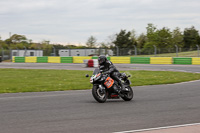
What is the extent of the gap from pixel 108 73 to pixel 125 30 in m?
78.9

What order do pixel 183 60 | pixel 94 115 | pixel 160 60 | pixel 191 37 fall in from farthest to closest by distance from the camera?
pixel 191 37 → pixel 160 60 → pixel 183 60 → pixel 94 115

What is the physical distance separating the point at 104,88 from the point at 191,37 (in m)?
79.1

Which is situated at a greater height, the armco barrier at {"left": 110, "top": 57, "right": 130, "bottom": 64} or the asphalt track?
the armco barrier at {"left": 110, "top": 57, "right": 130, "bottom": 64}

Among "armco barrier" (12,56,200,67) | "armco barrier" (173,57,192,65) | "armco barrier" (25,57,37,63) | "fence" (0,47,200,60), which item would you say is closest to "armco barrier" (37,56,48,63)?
"armco barrier" (12,56,200,67)

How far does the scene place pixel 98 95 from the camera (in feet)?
31.1

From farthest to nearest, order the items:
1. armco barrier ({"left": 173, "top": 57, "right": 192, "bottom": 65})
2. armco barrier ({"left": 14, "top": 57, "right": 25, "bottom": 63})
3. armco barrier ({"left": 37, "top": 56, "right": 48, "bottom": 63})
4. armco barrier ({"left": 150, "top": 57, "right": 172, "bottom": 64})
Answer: armco barrier ({"left": 14, "top": 57, "right": 25, "bottom": 63}) → armco barrier ({"left": 37, "top": 56, "right": 48, "bottom": 63}) → armco barrier ({"left": 150, "top": 57, "right": 172, "bottom": 64}) → armco barrier ({"left": 173, "top": 57, "right": 192, "bottom": 65})

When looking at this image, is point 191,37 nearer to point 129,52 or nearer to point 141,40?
point 141,40

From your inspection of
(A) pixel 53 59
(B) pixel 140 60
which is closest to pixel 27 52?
(A) pixel 53 59

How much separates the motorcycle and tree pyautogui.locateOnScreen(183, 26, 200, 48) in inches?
2970

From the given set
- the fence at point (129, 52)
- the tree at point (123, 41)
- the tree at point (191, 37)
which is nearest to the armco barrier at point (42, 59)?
the fence at point (129, 52)

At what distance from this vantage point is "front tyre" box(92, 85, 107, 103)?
9375mm

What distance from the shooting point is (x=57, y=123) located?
6418mm

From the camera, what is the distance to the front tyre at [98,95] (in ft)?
30.8

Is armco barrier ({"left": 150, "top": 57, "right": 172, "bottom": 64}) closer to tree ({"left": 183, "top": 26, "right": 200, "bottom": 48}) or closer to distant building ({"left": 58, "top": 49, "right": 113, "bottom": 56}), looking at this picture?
distant building ({"left": 58, "top": 49, "right": 113, "bottom": 56})
